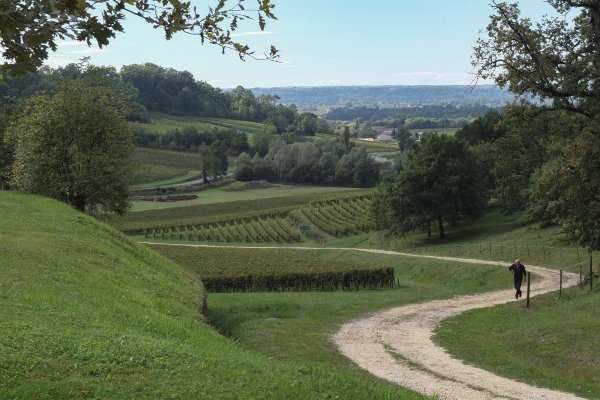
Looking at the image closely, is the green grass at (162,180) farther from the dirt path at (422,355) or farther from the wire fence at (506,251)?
the dirt path at (422,355)

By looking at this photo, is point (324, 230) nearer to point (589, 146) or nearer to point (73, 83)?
point (73, 83)

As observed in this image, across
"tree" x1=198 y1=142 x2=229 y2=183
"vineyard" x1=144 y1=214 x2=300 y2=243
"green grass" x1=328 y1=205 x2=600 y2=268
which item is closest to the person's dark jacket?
"green grass" x1=328 y1=205 x2=600 y2=268

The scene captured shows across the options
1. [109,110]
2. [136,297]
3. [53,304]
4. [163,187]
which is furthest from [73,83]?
[163,187]

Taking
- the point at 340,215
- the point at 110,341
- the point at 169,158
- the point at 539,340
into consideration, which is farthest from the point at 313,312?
the point at 169,158

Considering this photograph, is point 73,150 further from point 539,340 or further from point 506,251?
point 539,340

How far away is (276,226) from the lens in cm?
8975

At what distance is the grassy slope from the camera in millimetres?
9969

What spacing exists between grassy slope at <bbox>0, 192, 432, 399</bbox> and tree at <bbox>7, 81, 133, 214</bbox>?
61.4ft

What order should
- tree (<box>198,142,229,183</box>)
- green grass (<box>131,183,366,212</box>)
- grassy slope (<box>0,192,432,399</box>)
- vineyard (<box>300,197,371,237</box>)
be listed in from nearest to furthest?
grassy slope (<box>0,192,432,399</box>) < vineyard (<box>300,197,371,237</box>) < green grass (<box>131,183,366,212</box>) < tree (<box>198,142,229,183</box>)

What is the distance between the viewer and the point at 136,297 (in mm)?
20141

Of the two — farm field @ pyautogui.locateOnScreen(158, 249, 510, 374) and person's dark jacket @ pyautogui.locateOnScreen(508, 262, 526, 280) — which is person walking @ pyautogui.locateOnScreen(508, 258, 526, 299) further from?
farm field @ pyautogui.locateOnScreen(158, 249, 510, 374)

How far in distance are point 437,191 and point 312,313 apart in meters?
39.0

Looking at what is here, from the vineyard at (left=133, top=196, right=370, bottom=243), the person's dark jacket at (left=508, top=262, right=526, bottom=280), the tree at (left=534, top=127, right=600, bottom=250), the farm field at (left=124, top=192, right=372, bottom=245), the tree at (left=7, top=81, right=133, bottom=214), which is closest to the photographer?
the tree at (left=534, top=127, right=600, bottom=250)

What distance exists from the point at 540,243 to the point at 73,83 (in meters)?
35.4
